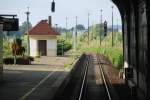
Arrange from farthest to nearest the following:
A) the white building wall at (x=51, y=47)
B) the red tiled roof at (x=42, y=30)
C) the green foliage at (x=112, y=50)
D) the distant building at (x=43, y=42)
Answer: the red tiled roof at (x=42, y=30) → the distant building at (x=43, y=42) → the white building wall at (x=51, y=47) → the green foliage at (x=112, y=50)

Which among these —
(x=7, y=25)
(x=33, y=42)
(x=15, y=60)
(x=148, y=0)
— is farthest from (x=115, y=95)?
(x=33, y=42)

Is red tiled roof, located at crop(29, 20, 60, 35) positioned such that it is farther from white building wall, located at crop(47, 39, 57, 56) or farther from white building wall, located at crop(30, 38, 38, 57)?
white building wall, located at crop(30, 38, 38, 57)

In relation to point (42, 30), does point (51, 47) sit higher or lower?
lower

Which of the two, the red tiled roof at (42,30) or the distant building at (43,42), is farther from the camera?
the red tiled roof at (42,30)

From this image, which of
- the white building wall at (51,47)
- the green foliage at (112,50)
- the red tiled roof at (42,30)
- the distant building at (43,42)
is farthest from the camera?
the red tiled roof at (42,30)

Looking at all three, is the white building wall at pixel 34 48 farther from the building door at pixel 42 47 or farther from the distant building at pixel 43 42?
the building door at pixel 42 47

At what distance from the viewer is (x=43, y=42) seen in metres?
86.3

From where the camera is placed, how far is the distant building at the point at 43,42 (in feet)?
276

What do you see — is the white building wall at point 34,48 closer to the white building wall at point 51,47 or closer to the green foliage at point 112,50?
the white building wall at point 51,47

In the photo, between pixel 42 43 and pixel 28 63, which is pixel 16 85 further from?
pixel 42 43

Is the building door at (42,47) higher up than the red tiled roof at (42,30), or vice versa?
the red tiled roof at (42,30)

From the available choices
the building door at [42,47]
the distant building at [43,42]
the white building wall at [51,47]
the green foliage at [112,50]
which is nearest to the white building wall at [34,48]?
the distant building at [43,42]

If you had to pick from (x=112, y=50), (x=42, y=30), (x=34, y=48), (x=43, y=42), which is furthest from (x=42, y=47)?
(x=112, y=50)

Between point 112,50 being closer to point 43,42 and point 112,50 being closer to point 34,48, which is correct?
point 34,48
